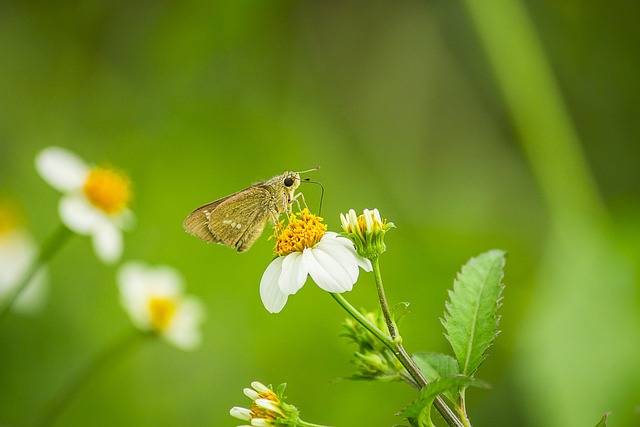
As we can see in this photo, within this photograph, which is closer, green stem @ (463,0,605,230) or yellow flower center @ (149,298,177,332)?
yellow flower center @ (149,298,177,332)

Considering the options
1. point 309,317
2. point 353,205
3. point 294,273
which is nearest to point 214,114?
point 353,205

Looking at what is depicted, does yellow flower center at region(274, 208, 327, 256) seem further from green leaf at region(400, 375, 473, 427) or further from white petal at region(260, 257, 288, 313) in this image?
green leaf at region(400, 375, 473, 427)

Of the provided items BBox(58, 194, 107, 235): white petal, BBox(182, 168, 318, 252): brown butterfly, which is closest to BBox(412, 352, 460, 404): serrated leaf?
BBox(182, 168, 318, 252): brown butterfly

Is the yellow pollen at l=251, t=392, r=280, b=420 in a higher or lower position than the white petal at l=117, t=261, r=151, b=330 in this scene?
lower

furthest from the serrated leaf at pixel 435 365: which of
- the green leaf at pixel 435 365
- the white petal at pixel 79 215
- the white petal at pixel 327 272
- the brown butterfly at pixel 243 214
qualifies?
the white petal at pixel 79 215

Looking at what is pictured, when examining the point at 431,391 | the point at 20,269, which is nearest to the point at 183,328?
the point at 20,269

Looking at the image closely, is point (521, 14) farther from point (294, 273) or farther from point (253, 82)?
point (294, 273)
